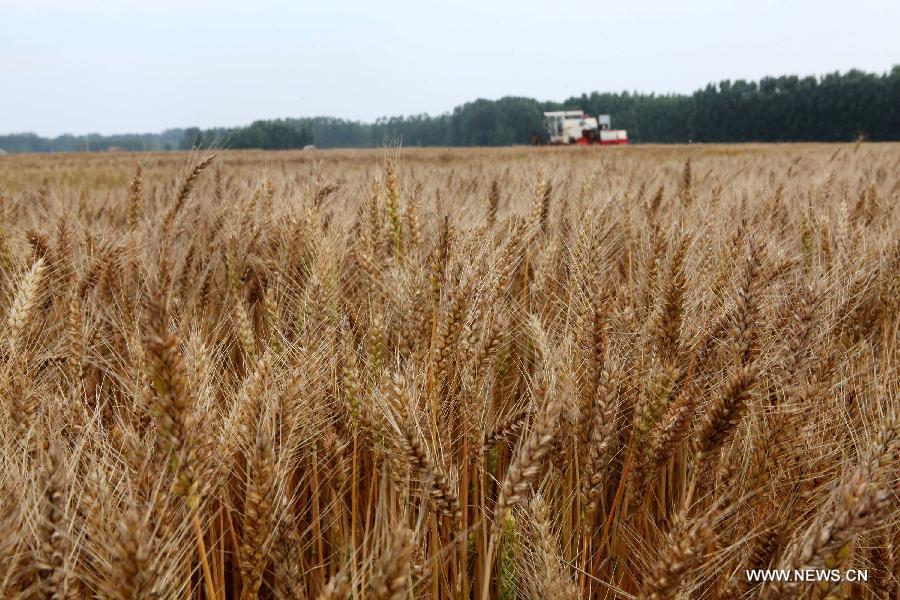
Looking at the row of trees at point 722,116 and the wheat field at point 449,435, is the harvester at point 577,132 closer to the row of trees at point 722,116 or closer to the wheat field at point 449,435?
the row of trees at point 722,116

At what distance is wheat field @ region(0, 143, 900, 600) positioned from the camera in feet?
2.66

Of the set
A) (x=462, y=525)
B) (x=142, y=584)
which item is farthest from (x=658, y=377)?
(x=142, y=584)

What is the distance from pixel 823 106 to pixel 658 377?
81.9 meters

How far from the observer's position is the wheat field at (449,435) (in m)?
0.81

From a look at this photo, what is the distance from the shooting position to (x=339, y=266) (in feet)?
6.72

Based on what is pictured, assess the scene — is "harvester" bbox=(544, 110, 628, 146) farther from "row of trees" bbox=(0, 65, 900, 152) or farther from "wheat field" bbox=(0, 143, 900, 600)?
"wheat field" bbox=(0, 143, 900, 600)

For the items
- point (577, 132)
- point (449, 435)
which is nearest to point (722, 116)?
point (577, 132)

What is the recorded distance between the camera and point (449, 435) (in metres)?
A: 1.12

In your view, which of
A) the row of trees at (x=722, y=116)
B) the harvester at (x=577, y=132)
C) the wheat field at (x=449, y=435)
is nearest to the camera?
the wheat field at (x=449, y=435)

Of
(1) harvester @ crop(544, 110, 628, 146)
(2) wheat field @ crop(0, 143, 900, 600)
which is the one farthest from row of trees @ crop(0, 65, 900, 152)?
(2) wheat field @ crop(0, 143, 900, 600)

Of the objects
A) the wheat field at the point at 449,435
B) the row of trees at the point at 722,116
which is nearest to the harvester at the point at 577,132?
the row of trees at the point at 722,116

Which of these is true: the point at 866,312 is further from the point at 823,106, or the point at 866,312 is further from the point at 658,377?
the point at 823,106

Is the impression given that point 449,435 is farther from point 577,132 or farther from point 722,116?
point 722,116

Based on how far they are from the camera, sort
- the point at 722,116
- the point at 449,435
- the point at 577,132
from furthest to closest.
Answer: the point at 722,116, the point at 577,132, the point at 449,435
